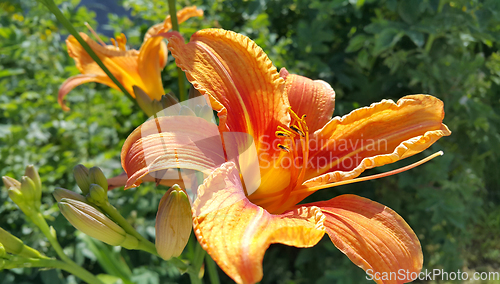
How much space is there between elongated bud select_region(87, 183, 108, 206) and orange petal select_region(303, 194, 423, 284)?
1.85 ft

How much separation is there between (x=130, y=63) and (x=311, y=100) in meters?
0.61

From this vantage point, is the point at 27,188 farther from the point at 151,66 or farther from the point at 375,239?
the point at 375,239

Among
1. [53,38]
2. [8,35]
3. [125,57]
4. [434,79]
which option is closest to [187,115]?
[125,57]

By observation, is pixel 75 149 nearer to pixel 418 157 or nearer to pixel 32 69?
pixel 32 69

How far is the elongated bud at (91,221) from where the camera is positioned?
34.8 inches

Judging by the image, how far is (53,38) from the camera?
224 centimetres

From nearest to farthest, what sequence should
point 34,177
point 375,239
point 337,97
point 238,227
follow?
point 238,227, point 375,239, point 34,177, point 337,97

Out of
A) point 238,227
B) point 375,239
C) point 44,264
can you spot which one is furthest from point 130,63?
point 375,239

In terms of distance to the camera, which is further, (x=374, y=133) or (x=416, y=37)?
(x=416, y=37)

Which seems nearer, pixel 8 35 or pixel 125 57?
pixel 125 57

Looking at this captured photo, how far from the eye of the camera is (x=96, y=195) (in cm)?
94

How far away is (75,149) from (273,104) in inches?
55.2

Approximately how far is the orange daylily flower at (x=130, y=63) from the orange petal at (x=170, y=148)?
1.37 ft

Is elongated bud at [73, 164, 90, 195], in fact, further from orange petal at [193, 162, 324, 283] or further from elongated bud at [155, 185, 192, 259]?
A: orange petal at [193, 162, 324, 283]
